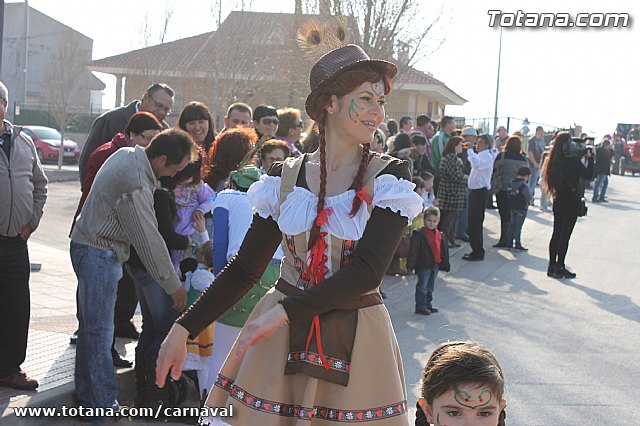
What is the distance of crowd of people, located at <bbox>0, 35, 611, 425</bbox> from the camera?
9.71ft

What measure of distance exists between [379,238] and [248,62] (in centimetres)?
3030

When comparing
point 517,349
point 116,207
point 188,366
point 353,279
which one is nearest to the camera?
point 353,279

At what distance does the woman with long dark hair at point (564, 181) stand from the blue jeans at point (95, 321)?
8.26 metres

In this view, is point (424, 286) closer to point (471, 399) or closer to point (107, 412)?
point (107, 412)

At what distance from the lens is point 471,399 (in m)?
3.06

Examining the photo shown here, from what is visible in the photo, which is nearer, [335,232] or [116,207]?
[335,232]

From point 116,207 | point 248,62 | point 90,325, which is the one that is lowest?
point 90,325

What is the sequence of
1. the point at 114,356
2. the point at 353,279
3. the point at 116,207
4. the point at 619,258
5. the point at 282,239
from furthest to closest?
the point at 619,258, the point at 114,356, the point at 116,207, the point at 282,239, the point at 353,279

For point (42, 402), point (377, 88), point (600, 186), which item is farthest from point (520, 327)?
point (600, 186)

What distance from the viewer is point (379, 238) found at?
2.95 meters

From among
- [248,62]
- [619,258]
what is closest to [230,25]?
[248,62]

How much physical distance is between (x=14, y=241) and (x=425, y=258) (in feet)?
16.4

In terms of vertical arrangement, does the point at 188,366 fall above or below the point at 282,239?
below

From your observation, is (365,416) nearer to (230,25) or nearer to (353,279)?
(353,279)
